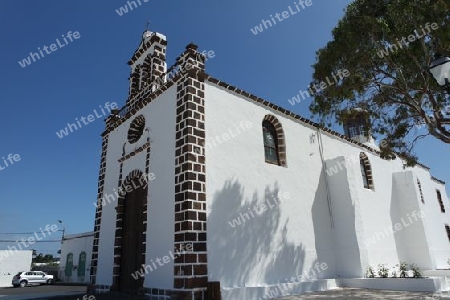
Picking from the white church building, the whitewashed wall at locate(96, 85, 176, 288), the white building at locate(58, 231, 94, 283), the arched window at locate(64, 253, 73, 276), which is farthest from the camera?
the arched window at locate(64, 253, 73, 276)

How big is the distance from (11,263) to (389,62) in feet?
85.9

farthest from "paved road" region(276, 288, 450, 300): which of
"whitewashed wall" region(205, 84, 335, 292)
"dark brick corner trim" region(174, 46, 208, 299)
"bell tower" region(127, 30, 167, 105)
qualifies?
"bell tower" region(127, 30, 167, 105)

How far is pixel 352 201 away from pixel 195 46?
6604 millimetres

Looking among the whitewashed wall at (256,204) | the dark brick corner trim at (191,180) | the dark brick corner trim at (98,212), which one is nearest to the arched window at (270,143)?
the whitewashed wall at (256,204)

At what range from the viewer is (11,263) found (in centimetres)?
2311

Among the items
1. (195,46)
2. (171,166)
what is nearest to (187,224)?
(171,166)

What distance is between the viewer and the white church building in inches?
279

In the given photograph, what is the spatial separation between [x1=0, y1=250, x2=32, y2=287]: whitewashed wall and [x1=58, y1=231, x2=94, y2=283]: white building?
2.34 m

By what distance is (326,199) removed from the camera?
10.7 m

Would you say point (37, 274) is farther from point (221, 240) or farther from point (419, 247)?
point (419, 247)

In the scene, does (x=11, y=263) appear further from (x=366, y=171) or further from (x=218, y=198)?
(x=366, y=171)

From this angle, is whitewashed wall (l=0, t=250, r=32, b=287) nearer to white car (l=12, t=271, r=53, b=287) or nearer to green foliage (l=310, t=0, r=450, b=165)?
white car (l=12, t=271, r=53, b=287)

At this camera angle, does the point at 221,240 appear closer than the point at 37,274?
Yes

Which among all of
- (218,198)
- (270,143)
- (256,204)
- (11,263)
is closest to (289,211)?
(256,204)
